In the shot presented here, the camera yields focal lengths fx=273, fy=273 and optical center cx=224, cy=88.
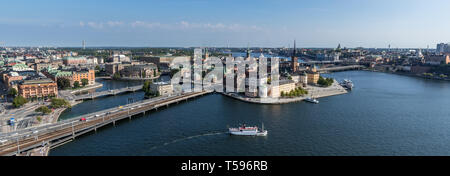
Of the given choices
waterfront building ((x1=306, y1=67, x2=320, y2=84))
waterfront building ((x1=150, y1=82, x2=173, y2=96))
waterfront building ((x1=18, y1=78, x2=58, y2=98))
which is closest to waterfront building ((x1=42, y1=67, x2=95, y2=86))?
waterfront building ((x1=18, y1=78, x2=58, y2=98))

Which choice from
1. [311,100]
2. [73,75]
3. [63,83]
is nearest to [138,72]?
[73,75]

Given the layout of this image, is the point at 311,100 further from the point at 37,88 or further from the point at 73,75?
the point at 73,75

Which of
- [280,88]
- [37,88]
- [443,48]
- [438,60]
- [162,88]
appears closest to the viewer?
[37,88]

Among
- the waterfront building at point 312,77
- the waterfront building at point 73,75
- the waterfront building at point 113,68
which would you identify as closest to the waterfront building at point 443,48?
the waterfront building at point 312,77

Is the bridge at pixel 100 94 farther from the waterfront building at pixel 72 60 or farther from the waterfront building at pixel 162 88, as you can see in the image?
the waterfront building at pixel 72 60

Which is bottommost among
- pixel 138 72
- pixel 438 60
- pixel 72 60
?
pixel 138 72
